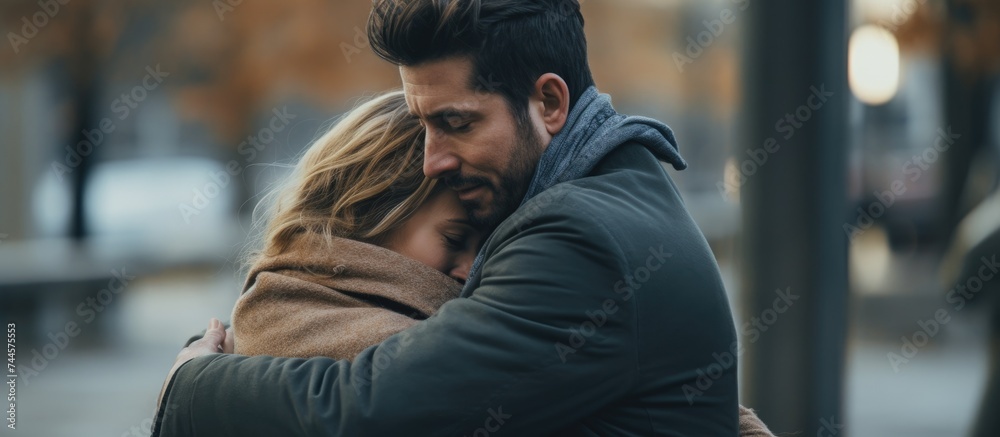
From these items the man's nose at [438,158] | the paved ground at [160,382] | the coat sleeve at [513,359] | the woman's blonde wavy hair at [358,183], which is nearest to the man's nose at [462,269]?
the woman's blonde wavy hair at [358,183]

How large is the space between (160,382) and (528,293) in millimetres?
8621

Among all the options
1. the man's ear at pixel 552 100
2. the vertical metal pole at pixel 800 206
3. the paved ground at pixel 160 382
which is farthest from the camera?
the paved ground at pixel 160 382

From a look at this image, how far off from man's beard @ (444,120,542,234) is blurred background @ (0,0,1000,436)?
0.98 m

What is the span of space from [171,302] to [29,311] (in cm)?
322

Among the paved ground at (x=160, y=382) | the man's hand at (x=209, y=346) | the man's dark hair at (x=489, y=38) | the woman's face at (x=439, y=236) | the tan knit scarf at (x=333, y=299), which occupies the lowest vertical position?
the paved ground at (x=160, y=382)

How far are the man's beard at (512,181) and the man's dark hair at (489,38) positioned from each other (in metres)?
0.05

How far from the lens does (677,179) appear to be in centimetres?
2469

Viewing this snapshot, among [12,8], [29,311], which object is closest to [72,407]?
[29,311]

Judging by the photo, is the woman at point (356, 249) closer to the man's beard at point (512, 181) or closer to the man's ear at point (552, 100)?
the man's beard at point (512, 181)

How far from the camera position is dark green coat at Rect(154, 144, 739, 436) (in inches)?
86.2

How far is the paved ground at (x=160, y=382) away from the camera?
8.31 m

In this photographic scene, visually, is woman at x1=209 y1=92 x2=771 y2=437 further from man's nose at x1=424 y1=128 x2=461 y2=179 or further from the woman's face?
man's nose at x1=424 y1=128 x2=461 y2=179

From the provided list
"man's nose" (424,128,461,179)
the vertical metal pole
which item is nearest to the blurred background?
the vertical metal pole

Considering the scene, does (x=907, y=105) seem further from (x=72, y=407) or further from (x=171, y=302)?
(x=72, y=407)
